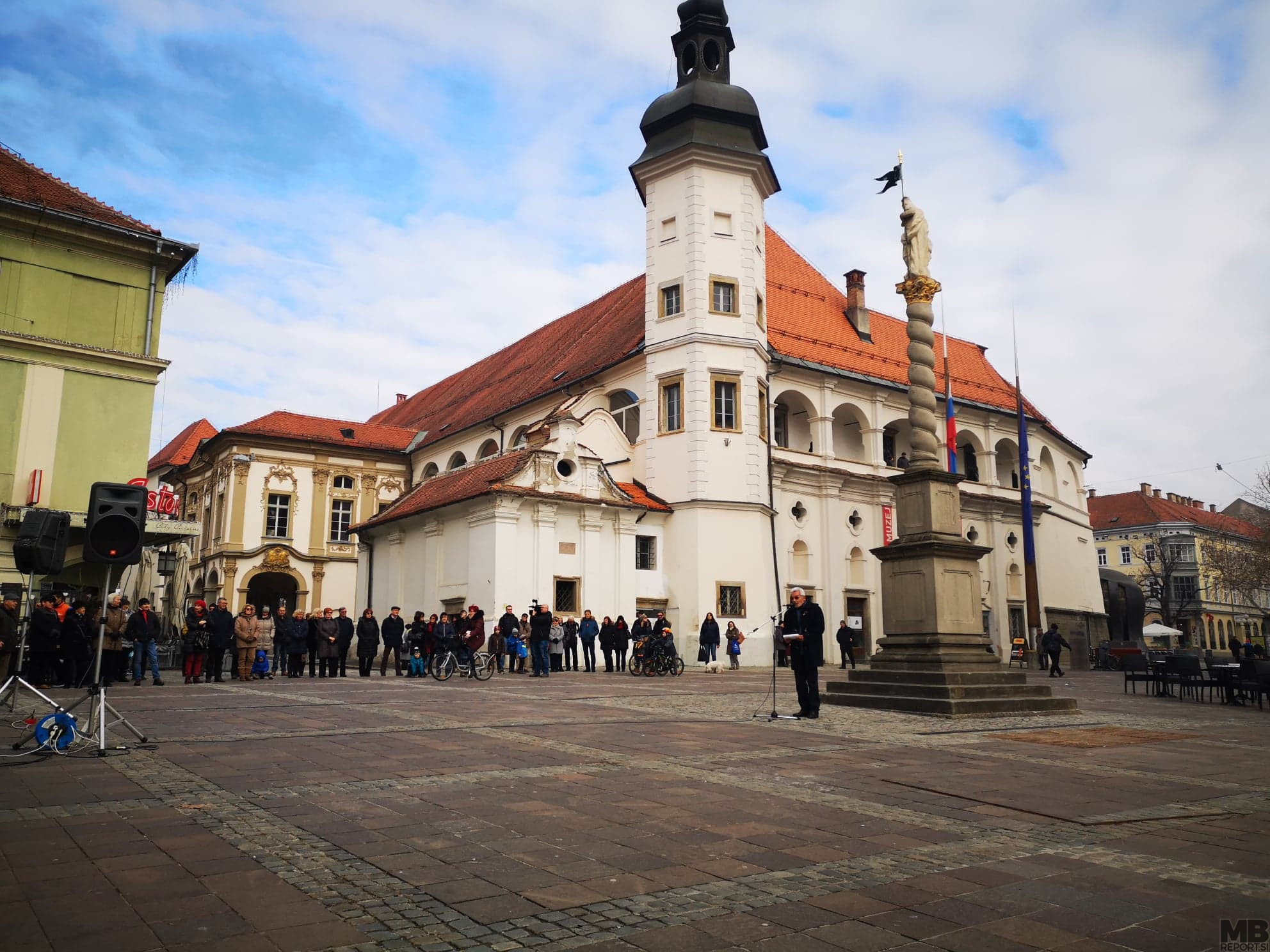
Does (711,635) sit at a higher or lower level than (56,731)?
higher

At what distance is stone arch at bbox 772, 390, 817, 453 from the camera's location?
124ft

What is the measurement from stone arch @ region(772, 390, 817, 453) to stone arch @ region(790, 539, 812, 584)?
3718 millimetres

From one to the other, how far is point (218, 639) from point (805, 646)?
1296 cm

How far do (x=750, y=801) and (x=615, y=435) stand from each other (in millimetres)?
28887

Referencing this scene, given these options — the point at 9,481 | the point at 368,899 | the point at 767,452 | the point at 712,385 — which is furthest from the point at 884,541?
the point at 368,899

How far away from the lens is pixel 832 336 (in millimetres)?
40844

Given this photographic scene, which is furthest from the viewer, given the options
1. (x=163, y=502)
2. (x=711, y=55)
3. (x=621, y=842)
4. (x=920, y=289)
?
(x=711, y=55)

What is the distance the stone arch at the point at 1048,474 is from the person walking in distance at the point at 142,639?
138 feet

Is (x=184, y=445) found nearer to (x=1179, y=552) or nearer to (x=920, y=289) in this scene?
(x=920, y=289)

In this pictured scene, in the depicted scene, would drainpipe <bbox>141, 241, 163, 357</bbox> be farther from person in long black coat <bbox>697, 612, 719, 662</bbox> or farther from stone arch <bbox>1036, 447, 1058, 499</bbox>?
stone arch <bbox>1036, 447, 1058, 499</bbox>

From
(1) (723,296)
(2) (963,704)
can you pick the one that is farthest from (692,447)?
(2) (963,704)

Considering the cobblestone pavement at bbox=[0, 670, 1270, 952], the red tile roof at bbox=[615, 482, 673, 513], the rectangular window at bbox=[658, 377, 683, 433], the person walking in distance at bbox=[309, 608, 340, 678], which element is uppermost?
the rectangular window at bbox=[658, 377, 683, 433]

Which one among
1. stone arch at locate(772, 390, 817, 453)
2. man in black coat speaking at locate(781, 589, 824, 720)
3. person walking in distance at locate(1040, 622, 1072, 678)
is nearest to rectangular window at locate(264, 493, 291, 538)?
stone arch at locate(772, 390, 817, 453)

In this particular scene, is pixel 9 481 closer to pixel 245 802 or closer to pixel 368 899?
pixel 245 802
